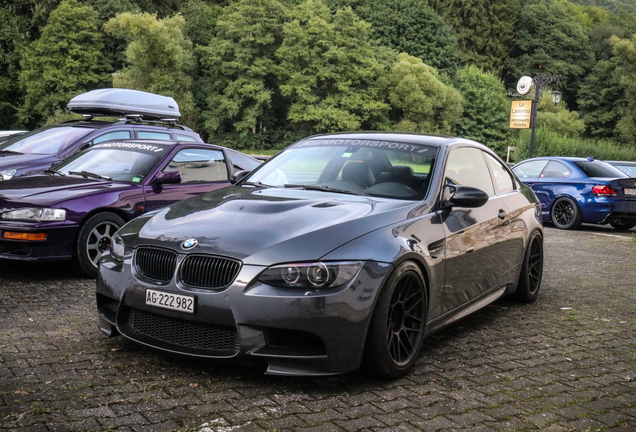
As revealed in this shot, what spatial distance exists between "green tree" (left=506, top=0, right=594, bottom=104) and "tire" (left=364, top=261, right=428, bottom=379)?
85220 millimetres

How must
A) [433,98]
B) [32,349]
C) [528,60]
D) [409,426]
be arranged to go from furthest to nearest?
[528,60], [433,98], [32,349], [409,426]

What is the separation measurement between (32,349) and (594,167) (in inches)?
525

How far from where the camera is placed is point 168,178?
26.1 ft

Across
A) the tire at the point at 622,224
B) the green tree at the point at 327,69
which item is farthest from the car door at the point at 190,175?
the green tree at the point at 327,69

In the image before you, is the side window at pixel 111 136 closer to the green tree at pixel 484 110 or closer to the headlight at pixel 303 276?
the headlight at pixel 303 276

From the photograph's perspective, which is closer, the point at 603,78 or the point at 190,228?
the point at 190,228

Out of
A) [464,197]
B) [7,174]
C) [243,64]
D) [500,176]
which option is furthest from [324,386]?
[243,64]

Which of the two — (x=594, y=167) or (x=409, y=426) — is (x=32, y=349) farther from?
(x=594, y=167)

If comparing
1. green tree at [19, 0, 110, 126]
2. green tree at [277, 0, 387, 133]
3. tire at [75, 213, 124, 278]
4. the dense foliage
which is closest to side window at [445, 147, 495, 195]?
tire at [75, 213, 124, 278]

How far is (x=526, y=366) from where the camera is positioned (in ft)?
15.7

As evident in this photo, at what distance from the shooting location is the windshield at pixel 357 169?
514 cm

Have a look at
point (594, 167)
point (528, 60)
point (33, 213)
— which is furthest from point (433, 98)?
point (33, 213)

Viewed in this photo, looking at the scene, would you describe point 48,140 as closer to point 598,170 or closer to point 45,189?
point 45,189

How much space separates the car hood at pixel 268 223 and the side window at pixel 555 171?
11.4 m
